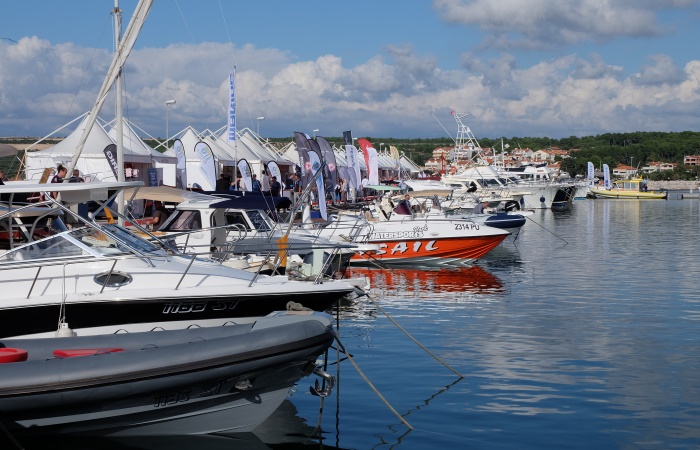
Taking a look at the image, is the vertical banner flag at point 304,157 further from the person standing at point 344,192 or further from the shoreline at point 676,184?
the shoreline at point 676,184

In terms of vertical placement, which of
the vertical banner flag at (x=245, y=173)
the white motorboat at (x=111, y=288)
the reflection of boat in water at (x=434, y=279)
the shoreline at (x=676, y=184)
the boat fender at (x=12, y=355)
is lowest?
the reflection of boat in water at (x=434, y=279)

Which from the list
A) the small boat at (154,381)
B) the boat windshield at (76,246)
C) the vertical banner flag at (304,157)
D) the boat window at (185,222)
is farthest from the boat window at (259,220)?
the small boat at (154,381)

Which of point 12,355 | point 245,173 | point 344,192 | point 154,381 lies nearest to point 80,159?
point 245,173

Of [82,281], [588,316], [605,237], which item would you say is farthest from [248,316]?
[605,237]

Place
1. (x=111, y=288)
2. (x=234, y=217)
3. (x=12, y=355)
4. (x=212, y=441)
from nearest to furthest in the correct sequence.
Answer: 1. (x=12, y=355)
2. (x=212, y=441)
3. (x=111, y=288)
4. (x=234, y=217)

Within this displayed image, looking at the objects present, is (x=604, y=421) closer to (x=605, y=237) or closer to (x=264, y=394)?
(x=264, y=394)

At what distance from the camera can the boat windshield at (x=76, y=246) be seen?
12.3 metres

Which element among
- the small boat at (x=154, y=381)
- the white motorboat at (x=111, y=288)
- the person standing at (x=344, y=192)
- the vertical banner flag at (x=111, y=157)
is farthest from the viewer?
the person standing at (x=344, y=192)

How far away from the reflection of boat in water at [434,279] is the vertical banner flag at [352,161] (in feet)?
50.9

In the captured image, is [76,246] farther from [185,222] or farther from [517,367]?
[185,222]

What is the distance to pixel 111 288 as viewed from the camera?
1217cm

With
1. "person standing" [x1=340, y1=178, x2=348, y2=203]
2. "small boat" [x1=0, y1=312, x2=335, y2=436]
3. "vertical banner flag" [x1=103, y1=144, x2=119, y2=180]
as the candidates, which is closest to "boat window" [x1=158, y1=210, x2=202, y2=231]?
"vertical banner flag" [x1=103, y1=144, x2=119, y2=180]

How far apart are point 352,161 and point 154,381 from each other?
34.2 meters

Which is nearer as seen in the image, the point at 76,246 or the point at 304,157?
the point at 76,246
